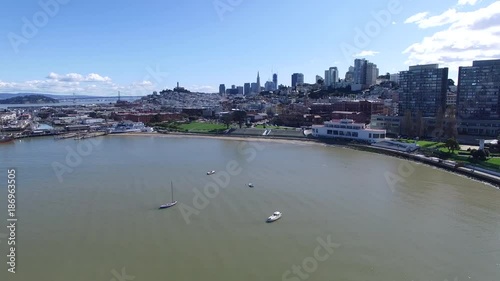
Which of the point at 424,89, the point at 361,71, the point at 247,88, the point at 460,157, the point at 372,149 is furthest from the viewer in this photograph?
the point at 247,88

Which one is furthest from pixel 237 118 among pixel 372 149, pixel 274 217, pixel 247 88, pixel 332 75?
pixel 247 88

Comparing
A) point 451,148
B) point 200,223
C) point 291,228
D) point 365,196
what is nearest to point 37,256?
point 200,223

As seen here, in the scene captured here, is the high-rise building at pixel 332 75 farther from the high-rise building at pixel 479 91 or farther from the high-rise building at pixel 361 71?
the high-rise building at pixel 479 91

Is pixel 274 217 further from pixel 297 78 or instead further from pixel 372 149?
pixel 297 78

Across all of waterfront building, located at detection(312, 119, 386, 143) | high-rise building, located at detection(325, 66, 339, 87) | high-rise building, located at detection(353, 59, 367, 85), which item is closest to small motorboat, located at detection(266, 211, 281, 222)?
waterfront building, located at detection(312, 119, 386, 143)

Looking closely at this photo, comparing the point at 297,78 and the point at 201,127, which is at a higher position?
the point at 297,78

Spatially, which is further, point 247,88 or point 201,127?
point 247,88
